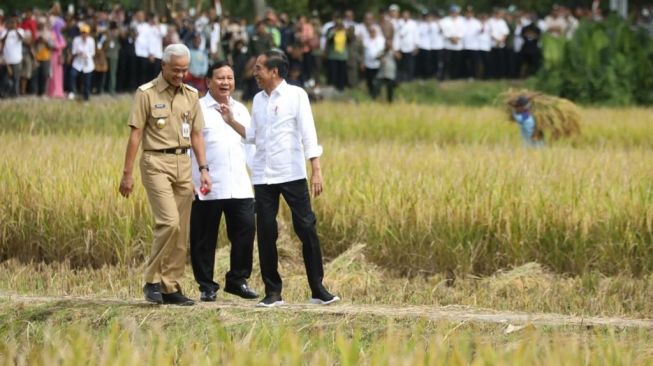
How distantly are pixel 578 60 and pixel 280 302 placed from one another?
74.7 ft

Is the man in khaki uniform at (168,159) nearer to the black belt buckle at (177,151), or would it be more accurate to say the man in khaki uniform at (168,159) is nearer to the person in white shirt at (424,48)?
the black belt buckle at (177,151)

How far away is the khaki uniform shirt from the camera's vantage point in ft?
33.6

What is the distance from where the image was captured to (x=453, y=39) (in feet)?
111

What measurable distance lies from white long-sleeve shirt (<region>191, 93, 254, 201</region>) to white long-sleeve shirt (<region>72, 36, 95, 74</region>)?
53.1ft

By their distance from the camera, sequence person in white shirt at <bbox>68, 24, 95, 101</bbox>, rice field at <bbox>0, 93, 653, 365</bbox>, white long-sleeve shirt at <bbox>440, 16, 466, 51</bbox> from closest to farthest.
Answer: rice field at <bbox>0, 93, 653, 365</bbox>, person in white shirt at <bbox>68, 24, 95, 101</bbox>, white long-sleeve shirt at <bbox>440, 16, 466, 51</bbox>

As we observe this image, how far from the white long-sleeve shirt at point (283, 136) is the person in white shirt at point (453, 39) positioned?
23591 millimetres

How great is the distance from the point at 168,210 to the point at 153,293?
0.54 metres

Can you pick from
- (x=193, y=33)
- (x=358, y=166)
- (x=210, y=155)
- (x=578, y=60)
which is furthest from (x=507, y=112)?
(x=578, y=60)

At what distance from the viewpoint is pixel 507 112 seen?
20.5 m

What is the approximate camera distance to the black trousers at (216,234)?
429 inches

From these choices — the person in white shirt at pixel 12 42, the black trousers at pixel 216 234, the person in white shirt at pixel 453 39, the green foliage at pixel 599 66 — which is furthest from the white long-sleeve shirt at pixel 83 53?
the black trousers at pixel 216 234

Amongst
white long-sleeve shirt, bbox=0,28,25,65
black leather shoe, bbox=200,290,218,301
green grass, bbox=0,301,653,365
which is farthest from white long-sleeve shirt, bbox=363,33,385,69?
green grass, bbox=0,301,653,365

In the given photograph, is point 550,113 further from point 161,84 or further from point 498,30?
point 498,30

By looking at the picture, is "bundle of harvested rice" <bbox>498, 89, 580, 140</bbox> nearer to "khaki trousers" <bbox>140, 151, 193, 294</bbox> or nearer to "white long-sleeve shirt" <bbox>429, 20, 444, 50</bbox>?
"khaki trousers" <bbox>140, 151, 193, 294</bbox>
